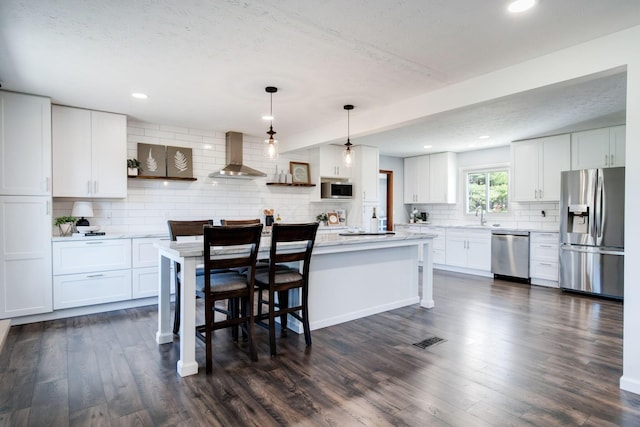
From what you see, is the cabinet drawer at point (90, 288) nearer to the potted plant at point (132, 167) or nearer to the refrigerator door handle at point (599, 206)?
the potted plant at point (132, 167)

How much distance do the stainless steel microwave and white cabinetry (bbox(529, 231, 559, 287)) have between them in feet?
10.0

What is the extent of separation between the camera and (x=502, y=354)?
2.85 metres

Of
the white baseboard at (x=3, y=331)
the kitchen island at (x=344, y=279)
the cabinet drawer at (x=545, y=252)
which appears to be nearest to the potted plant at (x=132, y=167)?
the kitchen island at (x=344, y=279)

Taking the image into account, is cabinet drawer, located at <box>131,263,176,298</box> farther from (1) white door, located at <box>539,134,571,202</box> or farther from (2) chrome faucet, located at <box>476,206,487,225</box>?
(1) white door, located at <box>539,134,571,202</box>

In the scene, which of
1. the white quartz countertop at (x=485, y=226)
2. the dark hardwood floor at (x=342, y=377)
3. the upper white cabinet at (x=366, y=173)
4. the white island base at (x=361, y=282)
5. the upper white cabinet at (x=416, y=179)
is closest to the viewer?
the dark hardwood floor at (x=342, y=377)

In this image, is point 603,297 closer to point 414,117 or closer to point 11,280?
point 414,117

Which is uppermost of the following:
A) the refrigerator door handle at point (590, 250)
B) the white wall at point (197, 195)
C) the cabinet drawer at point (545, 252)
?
the white wall at point (197, 195)

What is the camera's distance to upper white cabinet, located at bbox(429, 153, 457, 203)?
7020 mm

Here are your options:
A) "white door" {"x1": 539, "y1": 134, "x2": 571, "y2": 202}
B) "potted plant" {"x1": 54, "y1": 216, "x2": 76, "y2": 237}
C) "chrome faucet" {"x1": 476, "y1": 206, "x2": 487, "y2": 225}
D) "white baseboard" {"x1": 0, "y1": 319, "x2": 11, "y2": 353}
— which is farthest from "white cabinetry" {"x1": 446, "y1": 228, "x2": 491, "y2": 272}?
"white baseboard" {"x1": 0, "y1": 319, "x2": 11, "y2": 353}

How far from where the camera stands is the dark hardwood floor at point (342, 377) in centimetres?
202

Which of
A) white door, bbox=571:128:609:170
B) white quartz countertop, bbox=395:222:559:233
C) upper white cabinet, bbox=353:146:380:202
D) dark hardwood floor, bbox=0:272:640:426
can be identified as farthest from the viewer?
upper white cabinet, bbox=353:146:380:202

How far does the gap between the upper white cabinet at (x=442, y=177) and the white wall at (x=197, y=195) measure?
107 inches

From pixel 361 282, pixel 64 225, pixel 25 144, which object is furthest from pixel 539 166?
pixel 25 144

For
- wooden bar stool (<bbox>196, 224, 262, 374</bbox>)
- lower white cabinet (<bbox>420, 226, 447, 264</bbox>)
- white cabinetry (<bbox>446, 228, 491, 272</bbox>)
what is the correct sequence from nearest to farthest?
wooden bar stool (<bbox>196, 224, 262, 374</bbox>)
white cabinetry (<bbox>446, 228, 491, 272</bbox>)
lower white cabinet (<bbox>420, 226, 447, 264</bbox>)
